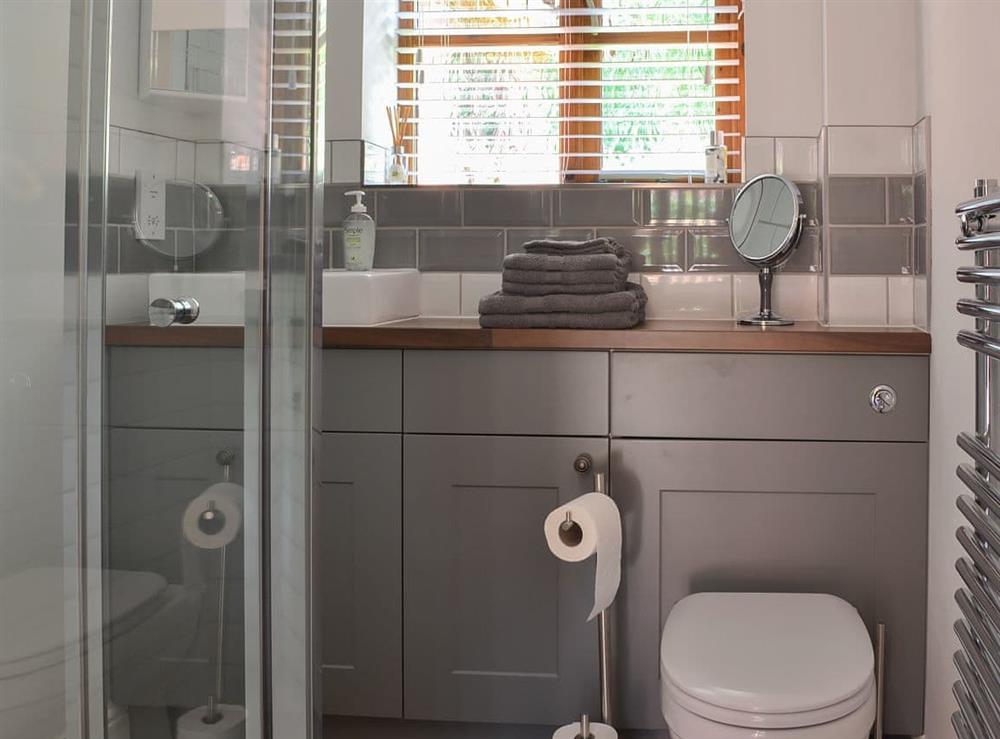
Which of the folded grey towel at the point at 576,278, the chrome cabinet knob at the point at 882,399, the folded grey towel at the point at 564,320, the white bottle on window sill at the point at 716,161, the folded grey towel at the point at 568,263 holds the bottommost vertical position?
the chrome cabinet knob at the point at 882,399

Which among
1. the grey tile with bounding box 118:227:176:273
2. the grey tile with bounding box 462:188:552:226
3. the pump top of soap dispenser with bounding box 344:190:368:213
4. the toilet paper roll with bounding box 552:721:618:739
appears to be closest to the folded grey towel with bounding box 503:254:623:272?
the grey tile with bounding box 462:188:552:226

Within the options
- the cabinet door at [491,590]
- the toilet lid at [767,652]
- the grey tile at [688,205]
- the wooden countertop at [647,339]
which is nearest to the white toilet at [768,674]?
the toilet lid at [767,652]

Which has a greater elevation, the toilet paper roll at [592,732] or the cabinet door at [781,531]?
the cabinet door at [781,531]

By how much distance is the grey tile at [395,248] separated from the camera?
248 centimetres

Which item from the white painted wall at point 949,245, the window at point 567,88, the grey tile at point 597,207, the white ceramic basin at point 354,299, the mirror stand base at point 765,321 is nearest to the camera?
the white painted wall at point 949,245

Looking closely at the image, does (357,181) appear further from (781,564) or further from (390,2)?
(781,564)

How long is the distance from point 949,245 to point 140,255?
5.55ft

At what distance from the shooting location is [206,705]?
2.31 feet

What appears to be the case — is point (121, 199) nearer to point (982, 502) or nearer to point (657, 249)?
point (982, 502)

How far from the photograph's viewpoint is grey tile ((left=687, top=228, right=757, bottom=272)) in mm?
2387

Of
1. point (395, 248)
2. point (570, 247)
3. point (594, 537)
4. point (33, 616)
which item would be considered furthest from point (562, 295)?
point (33, 616)

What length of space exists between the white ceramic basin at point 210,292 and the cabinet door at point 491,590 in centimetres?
126

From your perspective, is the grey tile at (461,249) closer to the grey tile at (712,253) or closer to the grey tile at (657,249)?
the grey tile at (657,249)

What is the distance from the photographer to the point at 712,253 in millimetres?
2395
